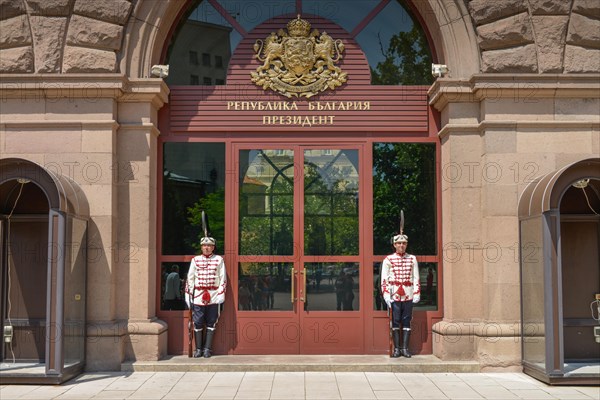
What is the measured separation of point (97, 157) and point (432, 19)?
554 cm

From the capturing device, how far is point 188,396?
9039mm

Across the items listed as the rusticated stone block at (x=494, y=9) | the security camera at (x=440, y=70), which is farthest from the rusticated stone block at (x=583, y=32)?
the security camera at (x=440, y=70)

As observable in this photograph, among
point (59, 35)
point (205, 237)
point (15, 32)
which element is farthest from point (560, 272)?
point (15, 32)

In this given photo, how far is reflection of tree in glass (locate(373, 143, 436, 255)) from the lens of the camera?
37.7ft

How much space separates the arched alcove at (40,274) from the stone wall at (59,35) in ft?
5.81

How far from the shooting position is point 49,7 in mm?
10867

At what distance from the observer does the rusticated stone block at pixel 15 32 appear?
428 inches

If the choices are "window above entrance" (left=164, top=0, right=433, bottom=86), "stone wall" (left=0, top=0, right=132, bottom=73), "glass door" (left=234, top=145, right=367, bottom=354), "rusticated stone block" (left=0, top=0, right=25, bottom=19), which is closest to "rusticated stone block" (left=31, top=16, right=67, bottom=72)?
"stone wall" (left=0, top=0, right=132, bottom=73)

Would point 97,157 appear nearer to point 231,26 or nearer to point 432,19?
point 231,26

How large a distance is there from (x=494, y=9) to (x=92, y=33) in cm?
595

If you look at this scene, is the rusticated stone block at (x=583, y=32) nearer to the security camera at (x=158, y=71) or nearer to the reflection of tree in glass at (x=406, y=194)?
the reflection of tree in glass at (x=406, y=194)

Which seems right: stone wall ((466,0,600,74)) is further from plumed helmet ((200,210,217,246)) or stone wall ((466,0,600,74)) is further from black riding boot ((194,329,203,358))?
black riding boot ((194,329,203,358))

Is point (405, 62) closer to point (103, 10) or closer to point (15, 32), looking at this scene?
point (103, 10)

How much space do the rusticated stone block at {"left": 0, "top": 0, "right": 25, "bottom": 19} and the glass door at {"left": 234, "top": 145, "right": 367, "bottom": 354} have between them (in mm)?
3833
